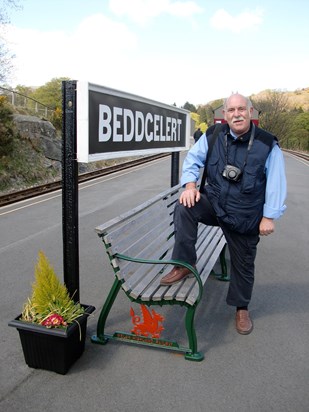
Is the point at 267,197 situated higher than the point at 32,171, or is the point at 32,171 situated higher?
the point at 267,197

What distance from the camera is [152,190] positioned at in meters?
11.4

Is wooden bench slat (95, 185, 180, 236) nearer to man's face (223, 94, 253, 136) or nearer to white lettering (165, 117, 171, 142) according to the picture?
white lettering (165, 117, 171, 142)

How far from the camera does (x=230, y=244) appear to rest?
10.5ft

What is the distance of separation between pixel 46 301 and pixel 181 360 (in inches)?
42.5

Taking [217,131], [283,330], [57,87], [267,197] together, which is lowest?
[283,330]

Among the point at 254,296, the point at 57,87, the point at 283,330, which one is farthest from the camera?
the point at 57,87

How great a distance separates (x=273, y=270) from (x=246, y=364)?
2.26 meters

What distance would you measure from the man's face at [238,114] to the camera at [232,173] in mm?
293

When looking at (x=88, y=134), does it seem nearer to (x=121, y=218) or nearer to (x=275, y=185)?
(x=121, y=218)

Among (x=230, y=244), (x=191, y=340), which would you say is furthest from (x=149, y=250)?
(x=191, y=340)

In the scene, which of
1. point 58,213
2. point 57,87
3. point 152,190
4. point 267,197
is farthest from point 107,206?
point 57,87

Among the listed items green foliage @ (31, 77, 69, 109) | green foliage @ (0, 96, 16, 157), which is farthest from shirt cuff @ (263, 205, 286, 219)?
green foliage @ (31, 77, 69, 109)

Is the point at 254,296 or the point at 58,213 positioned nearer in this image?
the point at 254,296

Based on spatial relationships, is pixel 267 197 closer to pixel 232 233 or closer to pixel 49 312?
pixel 232 233
